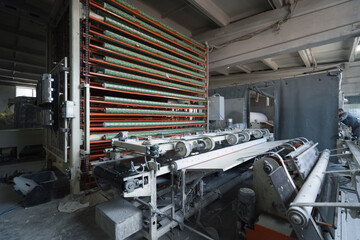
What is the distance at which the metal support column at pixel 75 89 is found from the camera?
2.12 meters

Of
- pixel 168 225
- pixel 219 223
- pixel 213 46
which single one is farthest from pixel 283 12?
pixel 168 225

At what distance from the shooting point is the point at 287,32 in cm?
315

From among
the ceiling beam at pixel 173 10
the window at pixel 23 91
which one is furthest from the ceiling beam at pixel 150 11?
the window at pixel 23 91

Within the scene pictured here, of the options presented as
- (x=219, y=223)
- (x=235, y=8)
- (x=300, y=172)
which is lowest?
(x=219, y=223)

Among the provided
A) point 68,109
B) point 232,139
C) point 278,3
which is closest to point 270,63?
point 278,3

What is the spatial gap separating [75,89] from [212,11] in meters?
2.82

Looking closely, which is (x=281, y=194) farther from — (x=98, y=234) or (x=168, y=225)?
(x=98, y=234)

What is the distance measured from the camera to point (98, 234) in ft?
5.08

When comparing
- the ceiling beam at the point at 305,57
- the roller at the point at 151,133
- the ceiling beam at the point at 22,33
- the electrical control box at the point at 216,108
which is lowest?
the roller at the point at 151,133

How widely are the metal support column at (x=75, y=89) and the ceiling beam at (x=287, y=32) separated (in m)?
2.82

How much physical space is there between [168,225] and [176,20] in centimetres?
393

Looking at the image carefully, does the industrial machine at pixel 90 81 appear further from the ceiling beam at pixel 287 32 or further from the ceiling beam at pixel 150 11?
the ceiling beam at pixel 287 32

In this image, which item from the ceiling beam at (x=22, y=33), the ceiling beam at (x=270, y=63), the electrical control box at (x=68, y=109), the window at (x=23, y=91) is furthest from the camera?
the window at (x=23, y=91)

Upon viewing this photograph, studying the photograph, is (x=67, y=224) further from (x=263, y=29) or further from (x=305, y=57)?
(x=305, y=57)
